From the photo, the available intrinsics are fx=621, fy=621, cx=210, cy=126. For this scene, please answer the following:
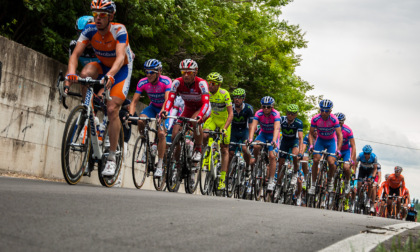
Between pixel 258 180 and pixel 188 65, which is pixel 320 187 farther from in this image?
pixel 188 65

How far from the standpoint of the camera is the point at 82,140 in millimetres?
7949

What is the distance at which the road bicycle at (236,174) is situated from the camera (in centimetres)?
1484

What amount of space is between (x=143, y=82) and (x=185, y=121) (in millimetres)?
1439

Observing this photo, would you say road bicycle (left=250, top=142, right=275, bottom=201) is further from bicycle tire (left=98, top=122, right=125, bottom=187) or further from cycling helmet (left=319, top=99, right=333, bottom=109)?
bicycle tire (left=98, top=122, right=125, bottom=187)

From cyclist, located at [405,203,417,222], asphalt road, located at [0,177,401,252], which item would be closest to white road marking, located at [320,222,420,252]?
asphalt road, located at [0,177,401,252]

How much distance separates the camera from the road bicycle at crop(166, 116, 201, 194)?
11.3 metres

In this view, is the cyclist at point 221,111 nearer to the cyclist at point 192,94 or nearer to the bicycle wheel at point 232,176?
the bicycle wheel at point 232,176

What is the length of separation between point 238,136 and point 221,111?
5.08 feet

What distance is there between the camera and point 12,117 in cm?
1023

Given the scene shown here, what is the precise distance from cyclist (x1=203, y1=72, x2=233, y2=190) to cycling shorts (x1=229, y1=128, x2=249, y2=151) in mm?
984

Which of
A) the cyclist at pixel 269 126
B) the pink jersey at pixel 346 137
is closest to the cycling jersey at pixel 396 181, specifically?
the pink jersey at pixel 346 137

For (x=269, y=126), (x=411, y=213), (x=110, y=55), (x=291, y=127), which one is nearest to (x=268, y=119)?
(x=269, y=126)

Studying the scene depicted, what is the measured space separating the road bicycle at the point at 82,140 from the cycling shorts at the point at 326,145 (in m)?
9.56

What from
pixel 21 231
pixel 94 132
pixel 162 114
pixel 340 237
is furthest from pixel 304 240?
pixel 162 114
